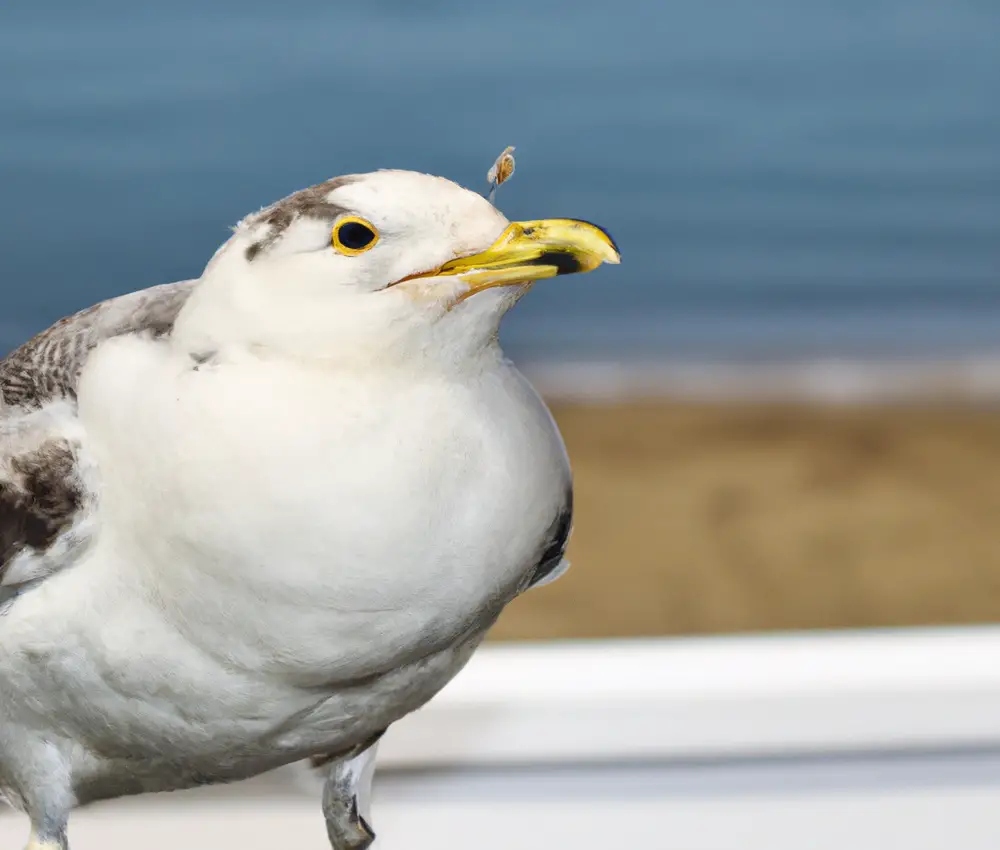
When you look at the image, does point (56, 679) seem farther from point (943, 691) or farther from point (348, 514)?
point (943, 691)

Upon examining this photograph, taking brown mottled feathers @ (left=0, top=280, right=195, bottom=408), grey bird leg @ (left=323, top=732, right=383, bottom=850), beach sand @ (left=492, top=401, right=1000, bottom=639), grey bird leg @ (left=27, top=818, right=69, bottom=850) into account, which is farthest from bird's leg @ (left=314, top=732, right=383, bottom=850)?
beach sand @ (left=492, top=401, right=1000, bottom=639)

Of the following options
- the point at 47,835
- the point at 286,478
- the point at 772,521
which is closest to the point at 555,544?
the point at 286,478

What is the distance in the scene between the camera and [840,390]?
8.09 feet

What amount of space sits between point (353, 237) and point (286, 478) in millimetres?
92

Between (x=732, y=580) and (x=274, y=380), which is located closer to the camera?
(x=274, y=380)

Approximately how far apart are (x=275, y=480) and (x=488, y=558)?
3.5 inches

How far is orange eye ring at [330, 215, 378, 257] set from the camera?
530 millimetres

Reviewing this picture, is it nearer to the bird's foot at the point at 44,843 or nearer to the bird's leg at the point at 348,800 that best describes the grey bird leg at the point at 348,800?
the bird's leg at the point at 348,800

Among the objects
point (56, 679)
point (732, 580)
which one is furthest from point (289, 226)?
point (732, 580)

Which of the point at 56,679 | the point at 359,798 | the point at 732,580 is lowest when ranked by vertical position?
the point at 732,580

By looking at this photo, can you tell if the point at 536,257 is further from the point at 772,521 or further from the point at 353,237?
the point at 772,521

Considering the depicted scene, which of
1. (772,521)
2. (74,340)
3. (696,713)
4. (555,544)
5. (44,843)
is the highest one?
(74,340)

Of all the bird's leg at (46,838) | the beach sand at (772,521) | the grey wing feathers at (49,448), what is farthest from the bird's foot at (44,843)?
the beach sand at (772,521)

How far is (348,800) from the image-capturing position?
0.78 m
